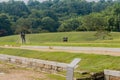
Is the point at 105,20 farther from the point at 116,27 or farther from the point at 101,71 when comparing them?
the point at 101,71

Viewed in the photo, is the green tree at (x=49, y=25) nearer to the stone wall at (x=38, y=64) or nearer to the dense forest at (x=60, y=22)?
the dense forest at (x=60, y=22)

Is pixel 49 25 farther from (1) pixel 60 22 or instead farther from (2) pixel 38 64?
(2) pixel 38 64

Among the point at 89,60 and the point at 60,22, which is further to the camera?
the point at 60,22

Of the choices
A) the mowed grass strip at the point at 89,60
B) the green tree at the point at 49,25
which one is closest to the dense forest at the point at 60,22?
the green tree at the point at 49,25

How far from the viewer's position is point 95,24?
7388 cm

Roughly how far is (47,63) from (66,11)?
12895 cm

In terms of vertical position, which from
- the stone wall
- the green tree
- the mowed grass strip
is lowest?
the green tree

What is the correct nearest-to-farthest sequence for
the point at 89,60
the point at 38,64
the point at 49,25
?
the point at 89,60
the point at 38,64
the point at 49,25

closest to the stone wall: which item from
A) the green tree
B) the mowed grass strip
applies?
the mowed grass strip

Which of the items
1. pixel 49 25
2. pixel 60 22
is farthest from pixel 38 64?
pixel 60 22

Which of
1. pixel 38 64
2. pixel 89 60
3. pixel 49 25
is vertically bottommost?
pixel 49 25

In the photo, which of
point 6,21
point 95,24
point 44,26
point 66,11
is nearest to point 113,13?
point 95,24

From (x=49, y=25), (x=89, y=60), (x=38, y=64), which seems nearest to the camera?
(x=89, y=60)

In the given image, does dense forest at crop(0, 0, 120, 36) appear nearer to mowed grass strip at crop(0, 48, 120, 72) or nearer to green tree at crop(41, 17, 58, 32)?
green tree at crop(41, 17, 58, 32)
